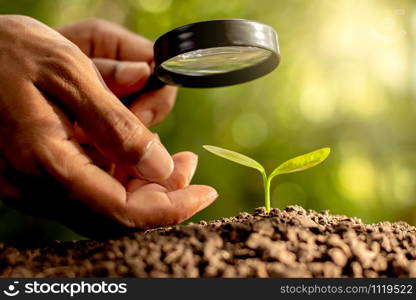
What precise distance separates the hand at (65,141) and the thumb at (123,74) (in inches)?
10.2

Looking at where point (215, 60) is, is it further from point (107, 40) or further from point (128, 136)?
point (107, 40)

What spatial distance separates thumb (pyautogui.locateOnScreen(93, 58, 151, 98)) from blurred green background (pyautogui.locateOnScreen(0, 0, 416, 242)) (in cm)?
66

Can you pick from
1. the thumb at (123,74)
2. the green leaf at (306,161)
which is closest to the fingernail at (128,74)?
the thumb at (123,74)

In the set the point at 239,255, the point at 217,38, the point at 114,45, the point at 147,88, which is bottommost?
the point at 239,255

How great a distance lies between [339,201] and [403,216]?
255 millimetres

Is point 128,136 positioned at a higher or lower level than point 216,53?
lower

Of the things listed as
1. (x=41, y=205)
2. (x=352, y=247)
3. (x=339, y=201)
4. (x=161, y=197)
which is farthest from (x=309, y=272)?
(x=339, y=201)

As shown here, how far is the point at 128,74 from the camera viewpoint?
0.88 meters

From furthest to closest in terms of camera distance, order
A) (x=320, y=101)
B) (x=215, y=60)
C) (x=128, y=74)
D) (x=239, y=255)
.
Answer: (x=320, y=101), (x=128, y=74), (x=215, y=60), (x=239, y=255)

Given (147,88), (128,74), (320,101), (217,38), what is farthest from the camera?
(320,101)

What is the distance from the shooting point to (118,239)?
0.60 m

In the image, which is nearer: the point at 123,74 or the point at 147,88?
the point at 123,74

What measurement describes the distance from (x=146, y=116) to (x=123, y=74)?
0.41 feet

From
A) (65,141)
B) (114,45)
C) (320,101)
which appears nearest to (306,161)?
(65,141)
